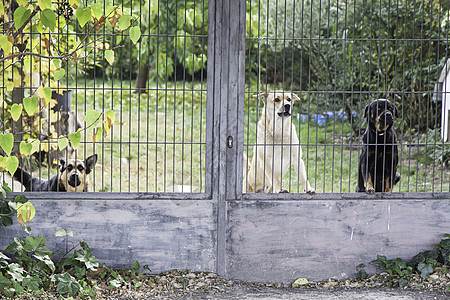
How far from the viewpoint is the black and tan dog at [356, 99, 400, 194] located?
17.0ft

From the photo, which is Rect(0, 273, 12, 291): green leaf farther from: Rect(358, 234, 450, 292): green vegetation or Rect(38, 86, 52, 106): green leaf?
Rect(358, 234, 450, 292): green vegetation

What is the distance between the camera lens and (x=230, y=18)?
184 inches

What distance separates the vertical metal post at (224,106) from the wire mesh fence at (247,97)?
86 mm

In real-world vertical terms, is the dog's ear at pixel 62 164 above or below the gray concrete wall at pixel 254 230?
above

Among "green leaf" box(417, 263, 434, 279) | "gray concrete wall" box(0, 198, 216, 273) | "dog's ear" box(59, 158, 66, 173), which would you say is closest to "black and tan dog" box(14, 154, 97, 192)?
"dog's ear" box(59, 158, 66, 173)

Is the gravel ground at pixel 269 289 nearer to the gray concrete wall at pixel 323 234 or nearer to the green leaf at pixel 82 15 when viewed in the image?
the gray concrete wall at pixel 323 234

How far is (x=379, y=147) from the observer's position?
5.30m

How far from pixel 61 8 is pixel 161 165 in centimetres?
613

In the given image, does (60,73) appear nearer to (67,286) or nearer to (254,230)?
(67,286)

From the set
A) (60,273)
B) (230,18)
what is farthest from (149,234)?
(230,18)

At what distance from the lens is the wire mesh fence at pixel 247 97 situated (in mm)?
4262

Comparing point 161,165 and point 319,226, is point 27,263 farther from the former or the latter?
point 161,165

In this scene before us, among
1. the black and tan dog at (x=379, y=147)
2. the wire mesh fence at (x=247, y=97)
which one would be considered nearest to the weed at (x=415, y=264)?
the wire mesh fence at (x=247, y=97)

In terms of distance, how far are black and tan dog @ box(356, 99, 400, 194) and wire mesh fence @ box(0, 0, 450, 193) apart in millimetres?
53
